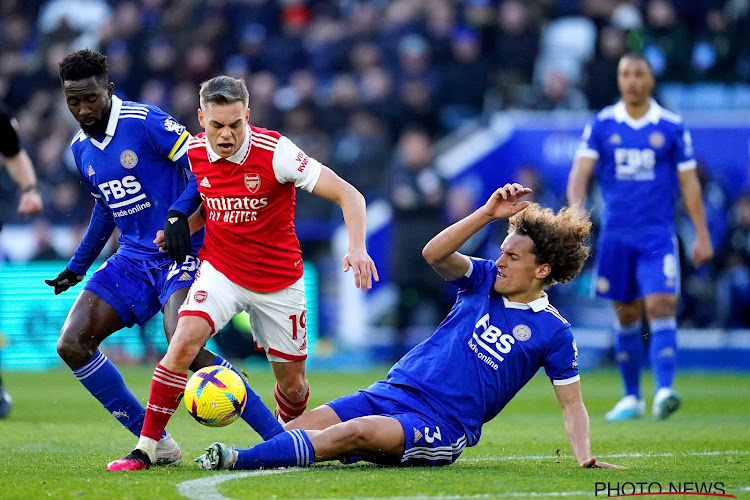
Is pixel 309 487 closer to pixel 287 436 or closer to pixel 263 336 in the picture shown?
pixel 287 436

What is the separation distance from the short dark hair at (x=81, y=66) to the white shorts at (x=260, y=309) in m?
1.26

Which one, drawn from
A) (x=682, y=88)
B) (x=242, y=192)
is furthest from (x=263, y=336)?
(x=682, y=88)

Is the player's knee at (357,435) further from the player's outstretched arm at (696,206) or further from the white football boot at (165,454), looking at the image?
the player's outstretched arm at (696,206)

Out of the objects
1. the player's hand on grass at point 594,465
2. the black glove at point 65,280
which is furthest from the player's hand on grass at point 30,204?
the player's hand on grass at point 594,465

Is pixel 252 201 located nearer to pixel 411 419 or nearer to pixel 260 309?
pixel 260 309

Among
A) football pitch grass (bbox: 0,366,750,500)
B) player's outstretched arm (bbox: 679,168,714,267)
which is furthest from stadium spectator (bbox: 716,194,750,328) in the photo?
→ player's outstretched arm (bbox: 679,168,714,267)

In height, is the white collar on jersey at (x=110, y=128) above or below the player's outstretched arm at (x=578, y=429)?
above

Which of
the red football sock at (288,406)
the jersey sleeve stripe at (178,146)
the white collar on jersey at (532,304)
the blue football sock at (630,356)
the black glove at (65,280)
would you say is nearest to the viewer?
the white collar on jersey at (532,304)

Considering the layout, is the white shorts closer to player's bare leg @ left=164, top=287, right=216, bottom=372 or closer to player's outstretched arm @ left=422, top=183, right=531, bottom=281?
player's bare leg @ left=164, top=287, right=216, bottom=372

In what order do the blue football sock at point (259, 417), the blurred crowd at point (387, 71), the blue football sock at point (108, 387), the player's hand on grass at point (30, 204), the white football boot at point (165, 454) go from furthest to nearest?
1. the blurred crowd at point (387, 71)
2. the player's hand on grass at point (30, 204)
3. the blue football sock at point (108, 387)
4. the white football boot at point (165, 454)
5. the blue football sock at point (259, 417)

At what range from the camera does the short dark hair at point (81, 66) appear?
6203 mm

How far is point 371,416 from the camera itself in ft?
17.7

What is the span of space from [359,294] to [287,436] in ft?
32.7

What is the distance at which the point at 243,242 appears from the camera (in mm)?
5949
